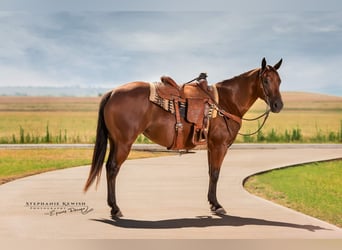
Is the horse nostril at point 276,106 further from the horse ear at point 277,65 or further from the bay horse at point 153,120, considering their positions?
the horse ear at point 277,65

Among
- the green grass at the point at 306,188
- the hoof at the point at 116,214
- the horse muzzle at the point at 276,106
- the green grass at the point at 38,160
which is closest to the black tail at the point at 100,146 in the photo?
the hoof at the point at 116,214

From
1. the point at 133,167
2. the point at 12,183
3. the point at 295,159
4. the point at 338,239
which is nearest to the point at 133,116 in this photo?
the point at 338,239

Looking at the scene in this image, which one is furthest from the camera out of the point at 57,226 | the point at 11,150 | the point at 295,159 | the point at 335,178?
the point at 11,150

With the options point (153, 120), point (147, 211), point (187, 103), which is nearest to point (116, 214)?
point (147, 211)

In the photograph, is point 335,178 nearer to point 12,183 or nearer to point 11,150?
point 12,183

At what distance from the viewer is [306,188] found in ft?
34.3

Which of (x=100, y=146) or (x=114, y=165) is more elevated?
(x=100, y=146)

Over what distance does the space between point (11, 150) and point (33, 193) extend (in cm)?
966

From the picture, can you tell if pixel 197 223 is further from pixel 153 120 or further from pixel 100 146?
pixel 100 146

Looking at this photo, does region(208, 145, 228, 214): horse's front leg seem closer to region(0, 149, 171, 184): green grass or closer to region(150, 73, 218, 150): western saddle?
region(150, 73, 218, 150): western saddle

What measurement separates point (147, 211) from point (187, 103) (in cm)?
169

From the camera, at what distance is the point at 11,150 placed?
59.6ft

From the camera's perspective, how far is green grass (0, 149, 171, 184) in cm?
1271

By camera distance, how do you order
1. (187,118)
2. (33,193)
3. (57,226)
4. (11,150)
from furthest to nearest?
1. (11,150)
2. (33,193)
3. (187,118)
4. (57,226)
